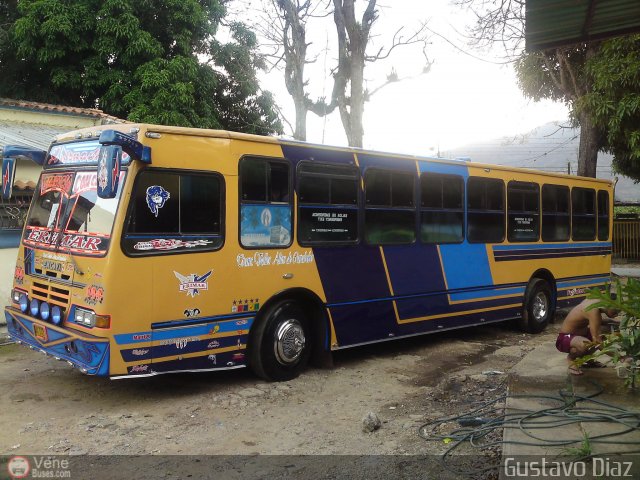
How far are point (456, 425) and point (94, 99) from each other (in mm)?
14740

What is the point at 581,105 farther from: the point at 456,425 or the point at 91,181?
the point at 91,181

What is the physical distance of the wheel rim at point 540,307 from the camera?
1012cm

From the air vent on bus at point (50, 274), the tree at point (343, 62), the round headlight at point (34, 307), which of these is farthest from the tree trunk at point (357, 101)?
the round headlight at point (34, 307)

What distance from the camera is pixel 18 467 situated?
4.23 meters

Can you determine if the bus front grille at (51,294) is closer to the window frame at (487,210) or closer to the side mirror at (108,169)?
the side mirror at (108,169)

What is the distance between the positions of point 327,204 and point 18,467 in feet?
13.4

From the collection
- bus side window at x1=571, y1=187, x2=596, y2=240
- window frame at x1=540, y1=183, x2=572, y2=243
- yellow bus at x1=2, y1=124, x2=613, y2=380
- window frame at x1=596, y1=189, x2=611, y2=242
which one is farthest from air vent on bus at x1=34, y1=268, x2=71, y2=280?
window frame at x1=596, y1=189, x2=611, y2=242

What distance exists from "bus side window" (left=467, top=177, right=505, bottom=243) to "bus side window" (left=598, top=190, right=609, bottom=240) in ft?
11.2

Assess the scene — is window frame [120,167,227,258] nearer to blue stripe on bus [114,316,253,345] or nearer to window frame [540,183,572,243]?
blue stripe on bus [114,316,253,345]

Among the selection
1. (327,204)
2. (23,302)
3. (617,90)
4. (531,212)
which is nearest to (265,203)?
(327,204)

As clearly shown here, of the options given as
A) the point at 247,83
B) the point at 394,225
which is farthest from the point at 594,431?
the point at 247,83

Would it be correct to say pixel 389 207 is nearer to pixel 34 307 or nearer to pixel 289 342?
pixel 289 342

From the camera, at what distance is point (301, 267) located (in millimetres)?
6590

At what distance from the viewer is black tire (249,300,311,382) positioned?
20.5 feet
